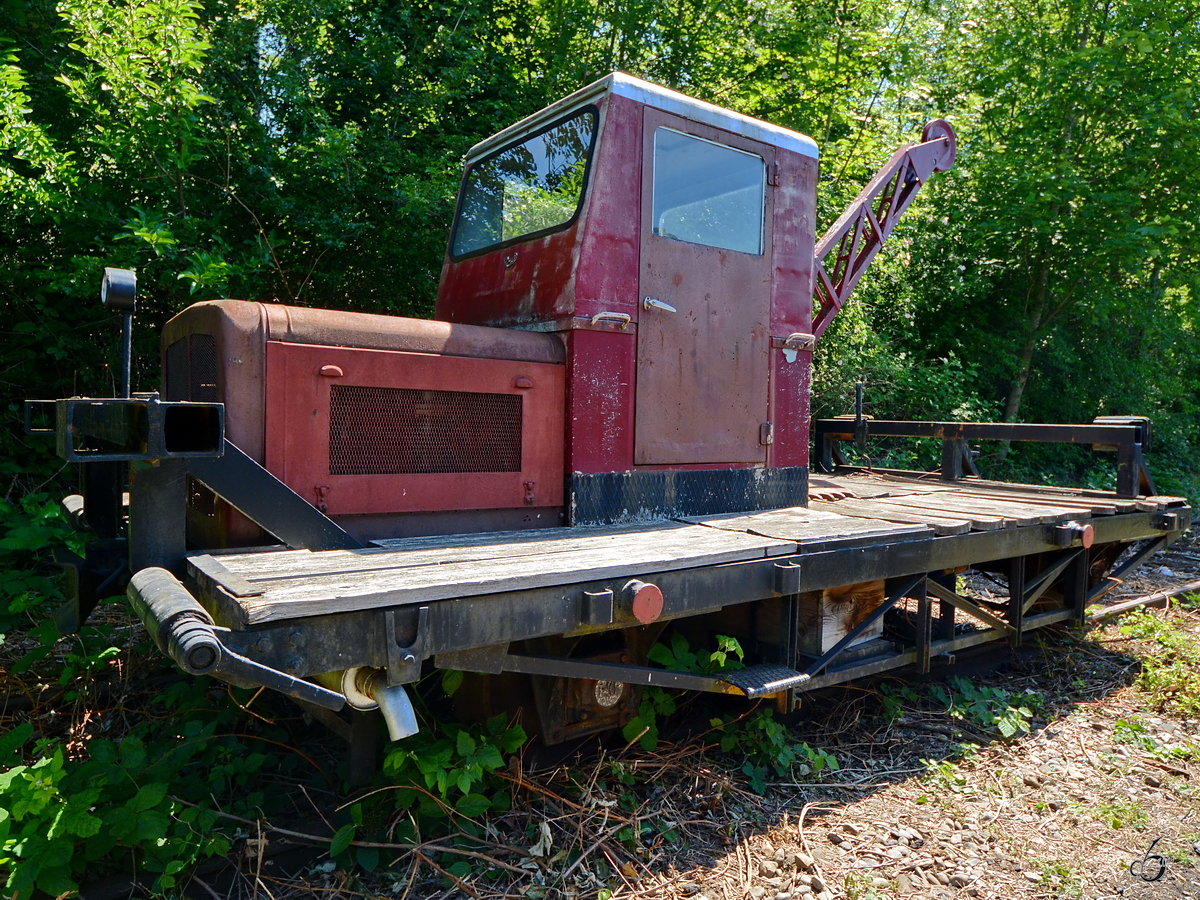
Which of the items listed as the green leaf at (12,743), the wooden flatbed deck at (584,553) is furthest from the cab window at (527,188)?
the green leaf at (12,743)

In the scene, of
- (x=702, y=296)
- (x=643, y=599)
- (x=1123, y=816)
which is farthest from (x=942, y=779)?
(x=702, y=296)

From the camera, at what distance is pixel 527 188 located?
396cm

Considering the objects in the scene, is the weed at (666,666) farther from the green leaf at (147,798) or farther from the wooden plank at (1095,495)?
the wooden plank at (1095,495)

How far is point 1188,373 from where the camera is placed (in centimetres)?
1443

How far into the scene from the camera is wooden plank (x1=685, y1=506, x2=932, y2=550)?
10.5 feet

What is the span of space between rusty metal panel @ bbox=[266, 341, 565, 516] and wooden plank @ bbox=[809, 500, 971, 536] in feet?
5.17

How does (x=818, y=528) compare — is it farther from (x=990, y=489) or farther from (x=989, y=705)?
(x=990, y=489)

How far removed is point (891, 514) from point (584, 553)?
1.95 m

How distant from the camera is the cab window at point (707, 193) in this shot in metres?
3.57

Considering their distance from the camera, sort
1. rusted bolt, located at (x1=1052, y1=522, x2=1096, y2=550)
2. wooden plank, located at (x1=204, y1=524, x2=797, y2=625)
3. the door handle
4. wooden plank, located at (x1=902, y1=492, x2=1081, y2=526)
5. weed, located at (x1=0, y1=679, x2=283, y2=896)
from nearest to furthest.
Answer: wooden plank, located at (x1=204, y1=524, x2=797, y2=625) → weed, located at (x1=0, y1=679, x2=283, y2=896) → the door handle → wooden plank, located at (x1=902, y1=492, x2=1081, y2=526) → rusted bolt, located at (x1=1052, y1=522, x2=1096, y2=550)

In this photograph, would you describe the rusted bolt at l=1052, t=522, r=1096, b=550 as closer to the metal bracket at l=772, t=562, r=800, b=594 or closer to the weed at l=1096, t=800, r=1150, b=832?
the weed at l=1096, t=800, r=1150, b=832

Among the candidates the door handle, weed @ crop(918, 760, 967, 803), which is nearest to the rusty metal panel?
the door handle

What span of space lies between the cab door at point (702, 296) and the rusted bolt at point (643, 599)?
3.53 feet

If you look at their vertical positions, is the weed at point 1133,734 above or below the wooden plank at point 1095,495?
below
